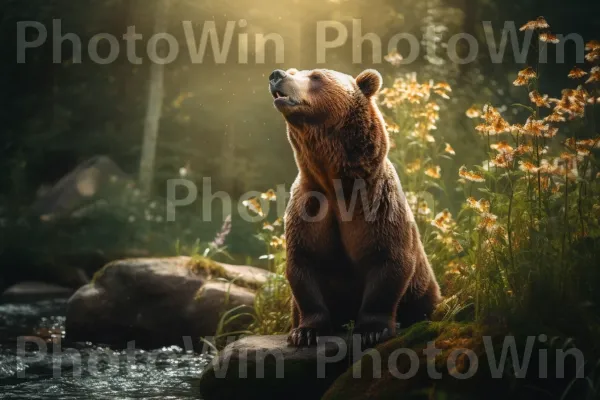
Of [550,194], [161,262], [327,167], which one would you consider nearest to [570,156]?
[550,194]

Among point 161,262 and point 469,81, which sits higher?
point 469,81

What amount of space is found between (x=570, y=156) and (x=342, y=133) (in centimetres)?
131

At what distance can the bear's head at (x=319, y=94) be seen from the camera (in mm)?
4253

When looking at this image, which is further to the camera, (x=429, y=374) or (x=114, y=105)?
(x=114, y=105)

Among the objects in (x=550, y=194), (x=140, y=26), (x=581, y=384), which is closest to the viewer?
(x=581, y=384)

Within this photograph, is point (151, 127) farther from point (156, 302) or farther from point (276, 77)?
point (276, 77)

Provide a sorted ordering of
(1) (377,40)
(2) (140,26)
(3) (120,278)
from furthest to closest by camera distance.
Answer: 1. (2) (140,26)
2. (1) (377,40)
3. (3) (120,278)

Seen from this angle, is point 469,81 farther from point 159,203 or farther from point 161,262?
point 161,262

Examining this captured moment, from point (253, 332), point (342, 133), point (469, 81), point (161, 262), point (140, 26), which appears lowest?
point (253, 332)

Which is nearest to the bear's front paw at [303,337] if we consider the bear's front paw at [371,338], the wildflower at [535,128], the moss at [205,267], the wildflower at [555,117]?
the bear's front paw at [371,338]

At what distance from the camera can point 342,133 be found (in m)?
4.45

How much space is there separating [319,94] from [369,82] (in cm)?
41

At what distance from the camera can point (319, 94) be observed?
439 centimetres

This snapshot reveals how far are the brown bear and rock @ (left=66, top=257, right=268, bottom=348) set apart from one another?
227cm
